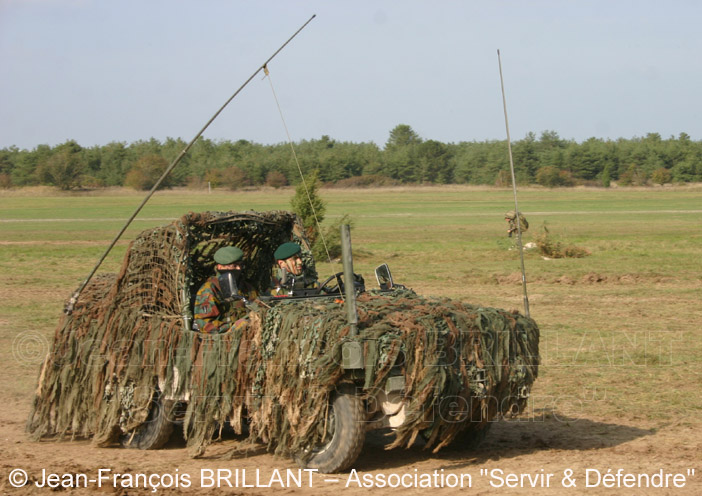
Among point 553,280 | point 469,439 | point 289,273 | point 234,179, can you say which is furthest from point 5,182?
point 469,439

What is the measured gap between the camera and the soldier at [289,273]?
862 centimetres

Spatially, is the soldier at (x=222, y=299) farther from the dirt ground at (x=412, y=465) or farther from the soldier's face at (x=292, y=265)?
the dirt ground at (x=412, y=465)

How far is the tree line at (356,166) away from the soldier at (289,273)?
65920 millimetres

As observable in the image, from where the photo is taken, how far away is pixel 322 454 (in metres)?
7.05

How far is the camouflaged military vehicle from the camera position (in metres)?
6.75

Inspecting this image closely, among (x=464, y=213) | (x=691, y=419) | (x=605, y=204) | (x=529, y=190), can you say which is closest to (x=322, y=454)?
(x=691, y=419)

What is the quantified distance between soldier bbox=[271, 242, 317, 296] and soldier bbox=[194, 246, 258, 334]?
0.37 metres

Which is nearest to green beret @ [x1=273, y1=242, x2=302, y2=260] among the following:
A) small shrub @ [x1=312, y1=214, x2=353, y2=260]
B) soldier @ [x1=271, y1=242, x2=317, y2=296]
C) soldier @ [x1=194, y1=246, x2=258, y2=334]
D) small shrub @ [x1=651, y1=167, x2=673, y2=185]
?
soldier @ [x1=271, y1=242, x2=317, y2=296]

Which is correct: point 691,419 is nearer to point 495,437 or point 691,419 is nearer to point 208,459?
point 495,437

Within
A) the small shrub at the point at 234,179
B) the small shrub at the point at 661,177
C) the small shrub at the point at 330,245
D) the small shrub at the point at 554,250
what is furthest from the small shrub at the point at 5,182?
the small shrub at the point at 554,250

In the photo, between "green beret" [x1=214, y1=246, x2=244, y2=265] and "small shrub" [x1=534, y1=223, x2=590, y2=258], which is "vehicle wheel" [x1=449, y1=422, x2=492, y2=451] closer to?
"green beret" [x1=214, y1=246, x2=244, y2=265]

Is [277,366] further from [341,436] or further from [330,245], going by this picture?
[330,245]

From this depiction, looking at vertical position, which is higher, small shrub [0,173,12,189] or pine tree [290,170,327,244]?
small shrub [0,173,12,189]

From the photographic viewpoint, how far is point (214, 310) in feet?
27.9
